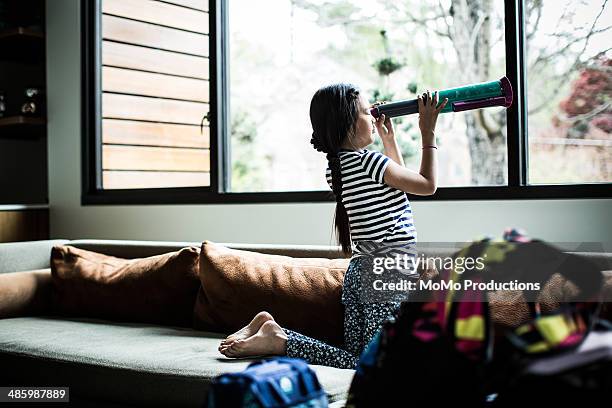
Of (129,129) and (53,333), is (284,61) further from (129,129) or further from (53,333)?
(53,333)

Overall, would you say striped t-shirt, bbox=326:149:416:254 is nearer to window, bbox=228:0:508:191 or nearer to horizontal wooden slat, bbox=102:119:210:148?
window, bbox=228:0:508:191

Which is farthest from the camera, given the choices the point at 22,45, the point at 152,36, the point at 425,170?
the point at 22,45

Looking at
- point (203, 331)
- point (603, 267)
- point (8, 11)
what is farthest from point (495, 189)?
point (8, 11)

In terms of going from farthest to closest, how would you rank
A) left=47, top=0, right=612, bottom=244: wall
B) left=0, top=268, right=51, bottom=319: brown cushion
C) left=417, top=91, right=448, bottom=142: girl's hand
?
1. left=0, top=268, right=51, bottom=319: brown cushion
2. left=47, top=0, right=612, bottom=244: wall
3. left=417, top=91, right=448, bottom=142: girl's hand

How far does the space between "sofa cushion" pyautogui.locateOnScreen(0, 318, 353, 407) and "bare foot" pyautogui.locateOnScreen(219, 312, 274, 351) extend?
0.05 m

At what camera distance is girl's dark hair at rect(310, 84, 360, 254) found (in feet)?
7.29

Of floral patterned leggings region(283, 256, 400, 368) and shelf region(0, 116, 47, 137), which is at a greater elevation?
shelf region(0, 116, 47, 137)

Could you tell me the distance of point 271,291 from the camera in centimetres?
251

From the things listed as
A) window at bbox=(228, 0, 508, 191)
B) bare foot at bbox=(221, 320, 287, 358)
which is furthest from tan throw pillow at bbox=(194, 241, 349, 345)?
window at bbox=(228, 0, 508, 191)

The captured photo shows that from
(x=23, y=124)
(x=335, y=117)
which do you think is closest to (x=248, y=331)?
(x=335, y=117)

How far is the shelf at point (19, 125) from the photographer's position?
13.5 ft

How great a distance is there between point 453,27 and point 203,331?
2.11 metres

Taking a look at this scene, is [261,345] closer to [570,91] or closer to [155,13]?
[570,91]

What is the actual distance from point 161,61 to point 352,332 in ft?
7.58
